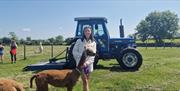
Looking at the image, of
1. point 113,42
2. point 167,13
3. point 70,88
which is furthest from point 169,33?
point 70,88

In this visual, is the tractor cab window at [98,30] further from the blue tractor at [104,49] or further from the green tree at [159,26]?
the green tree at [159,26]

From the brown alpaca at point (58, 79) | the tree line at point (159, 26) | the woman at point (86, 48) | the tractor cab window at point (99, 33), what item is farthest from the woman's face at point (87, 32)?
the tree line at point (159, 26)

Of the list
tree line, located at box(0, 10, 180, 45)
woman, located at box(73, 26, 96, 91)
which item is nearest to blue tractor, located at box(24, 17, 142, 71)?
woman, located at box(73, 26, 96, 91)

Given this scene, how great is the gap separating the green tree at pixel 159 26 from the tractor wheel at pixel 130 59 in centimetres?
8052

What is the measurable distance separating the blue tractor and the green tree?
7983cm

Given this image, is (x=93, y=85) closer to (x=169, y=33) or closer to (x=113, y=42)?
(x=113, y=42)

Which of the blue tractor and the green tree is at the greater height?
the green tree

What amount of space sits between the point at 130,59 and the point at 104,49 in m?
1.29

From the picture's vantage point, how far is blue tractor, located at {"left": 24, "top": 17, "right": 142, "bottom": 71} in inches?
648

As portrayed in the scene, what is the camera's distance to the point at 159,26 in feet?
335

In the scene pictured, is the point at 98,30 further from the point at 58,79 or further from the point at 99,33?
the point at 58,79

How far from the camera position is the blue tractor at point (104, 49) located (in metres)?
16.5

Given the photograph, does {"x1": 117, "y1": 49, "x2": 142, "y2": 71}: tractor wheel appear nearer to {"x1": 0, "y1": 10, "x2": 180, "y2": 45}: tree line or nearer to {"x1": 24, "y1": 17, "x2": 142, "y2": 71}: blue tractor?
{"x1": 24, "y1": 17, "x2": 142, "y2": 71}: blue tractor

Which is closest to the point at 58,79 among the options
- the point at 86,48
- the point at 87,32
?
the point at 86,48
